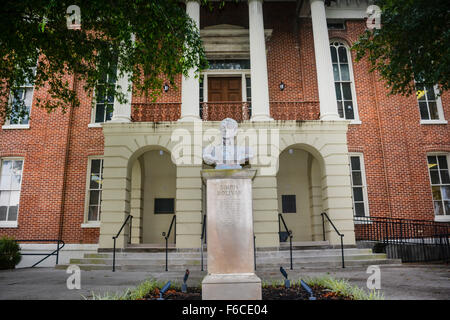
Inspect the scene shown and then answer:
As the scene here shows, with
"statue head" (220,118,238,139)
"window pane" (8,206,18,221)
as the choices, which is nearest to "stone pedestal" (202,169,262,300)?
"statue head" (220,118,238,139)

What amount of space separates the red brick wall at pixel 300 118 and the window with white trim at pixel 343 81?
309 millimetres

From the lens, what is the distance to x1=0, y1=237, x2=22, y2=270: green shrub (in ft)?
38.2

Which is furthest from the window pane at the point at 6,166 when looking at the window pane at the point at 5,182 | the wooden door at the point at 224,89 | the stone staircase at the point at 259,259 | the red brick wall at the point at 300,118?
the wooden door at the point at 224,89

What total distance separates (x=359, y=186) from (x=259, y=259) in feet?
21.1

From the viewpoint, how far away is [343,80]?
613 inches

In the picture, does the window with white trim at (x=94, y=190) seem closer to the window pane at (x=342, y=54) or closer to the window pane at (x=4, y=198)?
the window pane at (x=4, y=198)

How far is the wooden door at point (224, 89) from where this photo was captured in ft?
50.0

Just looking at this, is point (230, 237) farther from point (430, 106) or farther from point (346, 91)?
point (430, 106)

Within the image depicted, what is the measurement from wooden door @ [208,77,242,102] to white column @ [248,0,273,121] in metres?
2.64

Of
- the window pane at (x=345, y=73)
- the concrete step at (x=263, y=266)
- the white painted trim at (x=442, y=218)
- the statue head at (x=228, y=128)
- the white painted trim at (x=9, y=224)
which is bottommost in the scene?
the concrete step at (x=263, y=266)

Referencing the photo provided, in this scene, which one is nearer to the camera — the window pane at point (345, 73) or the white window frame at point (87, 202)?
the white window frame at point (87, 202)

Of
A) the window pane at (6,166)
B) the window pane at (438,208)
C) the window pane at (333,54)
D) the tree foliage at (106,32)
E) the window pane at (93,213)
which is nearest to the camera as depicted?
the tree foliage at (106,32)

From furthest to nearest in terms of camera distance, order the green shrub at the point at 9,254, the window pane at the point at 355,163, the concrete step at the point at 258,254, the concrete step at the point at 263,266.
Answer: the window pane at the point at 355,163 < the green shrub at the point at 9,254 < the concrete step at the point at 258,254 < the concrete step at the point at 263,266

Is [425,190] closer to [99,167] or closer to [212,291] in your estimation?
[212,291]
